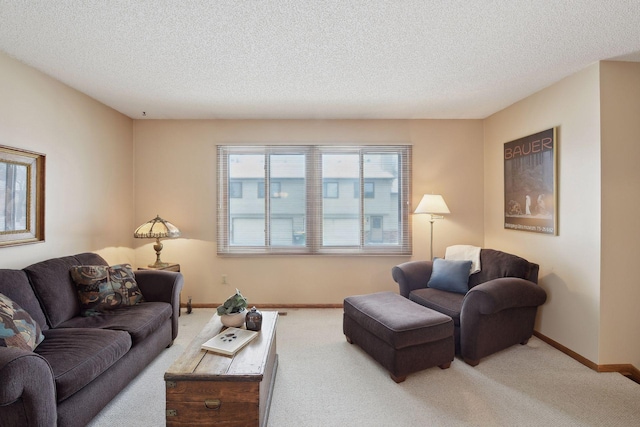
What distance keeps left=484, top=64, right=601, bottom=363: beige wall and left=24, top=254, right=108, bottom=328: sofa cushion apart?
4.26m

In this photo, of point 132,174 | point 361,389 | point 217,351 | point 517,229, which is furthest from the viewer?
point 132,174

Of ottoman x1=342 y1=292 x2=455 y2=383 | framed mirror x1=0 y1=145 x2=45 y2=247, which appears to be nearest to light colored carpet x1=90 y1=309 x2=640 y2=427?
ottoman x1=342 y1=292 x2=455 y2=383

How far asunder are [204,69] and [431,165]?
117 inches

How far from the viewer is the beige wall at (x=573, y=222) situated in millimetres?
2504

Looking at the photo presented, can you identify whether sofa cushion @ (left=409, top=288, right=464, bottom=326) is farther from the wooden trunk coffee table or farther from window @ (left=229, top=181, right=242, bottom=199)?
window @ (left=229, top=181, right=242, bottom=199)

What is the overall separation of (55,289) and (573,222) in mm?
4384

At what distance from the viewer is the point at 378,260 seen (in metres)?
4.05

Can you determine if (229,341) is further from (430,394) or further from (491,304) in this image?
(491,304)

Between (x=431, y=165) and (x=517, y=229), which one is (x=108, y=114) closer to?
(x=431, y=165)

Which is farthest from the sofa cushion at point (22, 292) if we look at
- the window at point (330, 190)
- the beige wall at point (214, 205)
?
the window at point (330, 190)

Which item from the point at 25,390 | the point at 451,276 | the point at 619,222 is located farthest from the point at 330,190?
the point at 25,390

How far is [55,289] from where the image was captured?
2.33 metres


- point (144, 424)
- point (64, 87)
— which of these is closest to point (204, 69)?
point (64, 87)

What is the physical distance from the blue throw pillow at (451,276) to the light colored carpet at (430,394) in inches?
26.9
